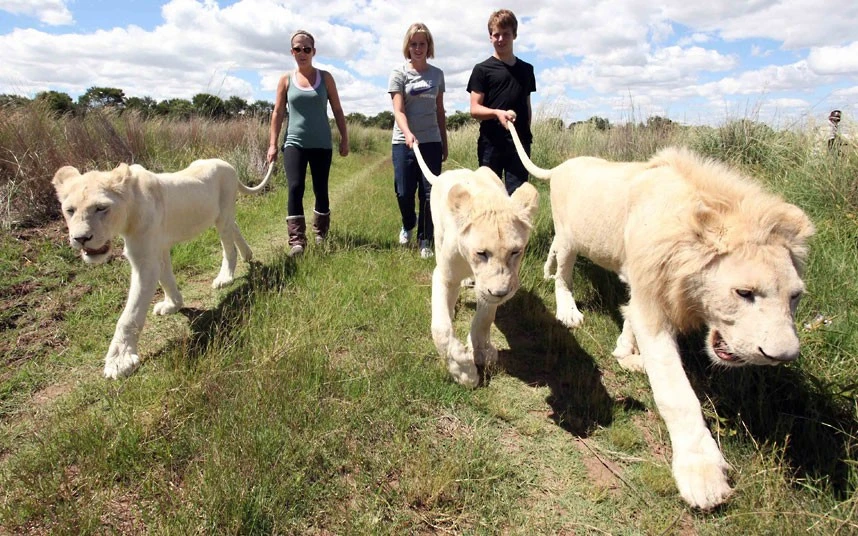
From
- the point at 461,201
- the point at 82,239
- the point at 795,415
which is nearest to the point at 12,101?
the point at 82,239

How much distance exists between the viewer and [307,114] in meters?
5.32

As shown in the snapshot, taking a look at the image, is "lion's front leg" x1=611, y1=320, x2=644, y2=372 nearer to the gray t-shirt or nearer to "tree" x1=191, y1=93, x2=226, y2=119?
the gray t-shirt

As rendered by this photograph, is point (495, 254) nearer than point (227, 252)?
Yes

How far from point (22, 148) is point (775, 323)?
8.32 m

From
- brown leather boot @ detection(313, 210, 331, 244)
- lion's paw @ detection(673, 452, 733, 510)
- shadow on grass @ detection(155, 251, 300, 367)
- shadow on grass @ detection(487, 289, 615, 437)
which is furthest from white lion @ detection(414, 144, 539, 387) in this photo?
brown leather boot @ detection(313, 210, 331, 244)

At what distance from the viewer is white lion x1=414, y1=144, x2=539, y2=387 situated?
8.50ft

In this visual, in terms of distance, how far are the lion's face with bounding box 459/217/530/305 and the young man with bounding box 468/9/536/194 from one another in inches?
90.5

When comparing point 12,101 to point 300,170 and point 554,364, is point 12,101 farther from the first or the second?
point 554,364

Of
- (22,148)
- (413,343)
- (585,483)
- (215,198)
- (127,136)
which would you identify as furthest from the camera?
(127,136)

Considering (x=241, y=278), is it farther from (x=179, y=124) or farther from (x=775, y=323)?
(x=179, y=124)

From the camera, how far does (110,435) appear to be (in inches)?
93.1

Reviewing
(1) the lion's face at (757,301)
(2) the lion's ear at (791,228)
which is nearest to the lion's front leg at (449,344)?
(1) the lion's face at (757,301)

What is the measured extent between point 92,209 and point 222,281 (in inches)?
71.7

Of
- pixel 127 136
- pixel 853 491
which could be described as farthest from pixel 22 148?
pixel 853 491
